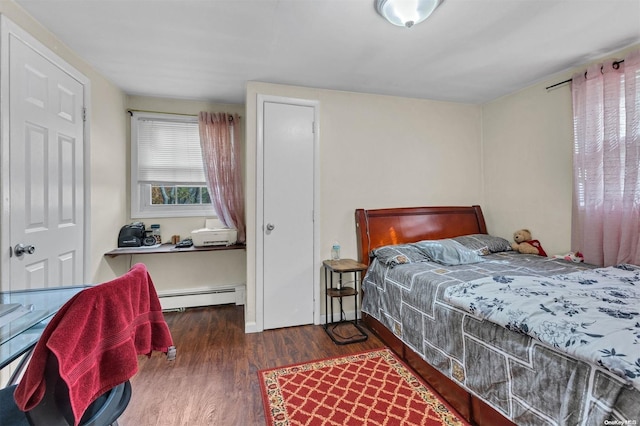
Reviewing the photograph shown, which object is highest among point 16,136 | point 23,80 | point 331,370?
point 23,80

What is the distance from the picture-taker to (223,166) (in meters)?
3.31

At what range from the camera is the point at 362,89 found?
9.84ft

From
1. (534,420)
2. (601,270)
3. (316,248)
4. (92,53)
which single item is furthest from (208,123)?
(601,270)

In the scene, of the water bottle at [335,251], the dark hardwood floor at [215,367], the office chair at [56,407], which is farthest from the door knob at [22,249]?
the water bottle at [335,251]

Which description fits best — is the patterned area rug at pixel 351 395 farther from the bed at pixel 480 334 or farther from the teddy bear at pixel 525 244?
the teddy bear at pixel 525 244

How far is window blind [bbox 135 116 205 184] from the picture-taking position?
325cm

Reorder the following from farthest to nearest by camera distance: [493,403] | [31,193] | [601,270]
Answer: [601,270], [31,193], [493,403]

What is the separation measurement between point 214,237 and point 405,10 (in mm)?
2615

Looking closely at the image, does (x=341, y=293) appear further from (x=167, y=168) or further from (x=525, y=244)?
(x=167, y=168)

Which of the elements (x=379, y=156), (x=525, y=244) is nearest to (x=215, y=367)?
(x=379, y=156)

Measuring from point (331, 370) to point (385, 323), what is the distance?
2.17 ft

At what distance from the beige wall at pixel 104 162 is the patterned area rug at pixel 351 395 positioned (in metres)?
1.87

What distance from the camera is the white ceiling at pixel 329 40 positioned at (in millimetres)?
1722

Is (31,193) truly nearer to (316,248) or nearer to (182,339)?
(182,339)
